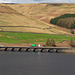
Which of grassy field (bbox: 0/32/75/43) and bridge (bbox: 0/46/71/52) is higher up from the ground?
grassy field (bbox: 0/32/75/43)

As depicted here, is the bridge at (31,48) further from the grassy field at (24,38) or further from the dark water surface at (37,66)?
the dark water surface at (37,66)

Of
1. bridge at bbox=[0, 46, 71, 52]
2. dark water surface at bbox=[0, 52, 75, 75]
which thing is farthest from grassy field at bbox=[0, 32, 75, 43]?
dark water surface at bbox=[0, 52, 75, 75]

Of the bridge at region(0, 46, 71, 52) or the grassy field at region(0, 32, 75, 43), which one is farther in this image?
the grassy field at region(0, 32, 75, 43)

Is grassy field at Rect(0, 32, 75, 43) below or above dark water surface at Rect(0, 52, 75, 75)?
above

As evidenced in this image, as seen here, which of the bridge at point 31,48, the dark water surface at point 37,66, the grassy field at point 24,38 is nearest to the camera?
the dark water surface at point 37,66

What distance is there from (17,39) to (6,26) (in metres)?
35.6

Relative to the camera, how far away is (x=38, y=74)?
77500mm

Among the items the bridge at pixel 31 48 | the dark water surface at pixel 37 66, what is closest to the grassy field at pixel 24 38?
the bridge at pixel 31 48

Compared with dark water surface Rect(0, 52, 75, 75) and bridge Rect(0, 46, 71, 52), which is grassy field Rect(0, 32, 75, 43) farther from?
dark water surface Rect(0, 52, 75, 75)

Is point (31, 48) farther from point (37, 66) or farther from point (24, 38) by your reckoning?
point (37, 66)

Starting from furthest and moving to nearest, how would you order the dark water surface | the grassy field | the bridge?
the grassy field < the bridge < the dark water surface

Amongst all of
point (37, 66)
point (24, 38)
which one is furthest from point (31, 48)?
point (37, 66)

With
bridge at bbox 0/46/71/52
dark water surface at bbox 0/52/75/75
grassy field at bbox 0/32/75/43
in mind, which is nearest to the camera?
dark water surface at bbox 0/52/75/75

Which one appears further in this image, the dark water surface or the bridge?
Answer: the bridge
